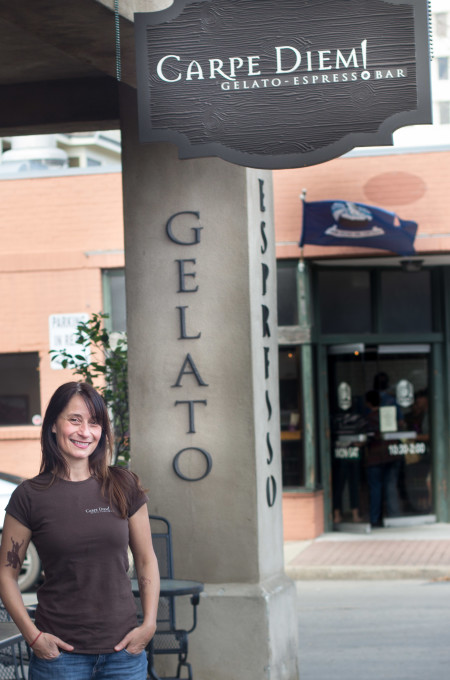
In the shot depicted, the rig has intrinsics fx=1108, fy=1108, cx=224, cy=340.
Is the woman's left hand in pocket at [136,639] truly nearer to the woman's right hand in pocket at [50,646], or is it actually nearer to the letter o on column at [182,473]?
the woman's right hand in pocket at [50,646]

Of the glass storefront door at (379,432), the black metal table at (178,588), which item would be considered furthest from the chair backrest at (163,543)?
the glass storefront door at (379,432)

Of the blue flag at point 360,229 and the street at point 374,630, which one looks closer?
the street at point 374,630

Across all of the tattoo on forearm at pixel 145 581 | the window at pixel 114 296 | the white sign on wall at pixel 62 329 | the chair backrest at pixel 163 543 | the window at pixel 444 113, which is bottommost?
the chair backrest at pixel 163 543

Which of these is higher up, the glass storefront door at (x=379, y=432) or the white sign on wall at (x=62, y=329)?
the white sign on wall at (x=62, y=329)

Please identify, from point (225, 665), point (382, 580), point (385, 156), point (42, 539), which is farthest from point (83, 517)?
point (385, 156)

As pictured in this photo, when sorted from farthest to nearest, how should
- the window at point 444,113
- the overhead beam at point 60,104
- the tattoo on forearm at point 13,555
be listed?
1. the window at point 444,113
2. the overhead beam at point 60,104
3. the tattoo on forearm at point 13,555

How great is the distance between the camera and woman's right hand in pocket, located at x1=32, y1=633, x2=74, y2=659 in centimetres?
353

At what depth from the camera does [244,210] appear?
6.39m

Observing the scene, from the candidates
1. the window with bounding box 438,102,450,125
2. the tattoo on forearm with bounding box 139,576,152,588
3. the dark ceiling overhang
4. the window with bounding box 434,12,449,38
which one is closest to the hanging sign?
the dark ceiling overhang

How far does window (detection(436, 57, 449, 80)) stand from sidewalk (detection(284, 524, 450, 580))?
76.0 metres

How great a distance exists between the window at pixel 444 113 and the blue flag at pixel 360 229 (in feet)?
251

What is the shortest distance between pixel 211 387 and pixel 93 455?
8.60ft

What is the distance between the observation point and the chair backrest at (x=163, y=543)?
6207mm

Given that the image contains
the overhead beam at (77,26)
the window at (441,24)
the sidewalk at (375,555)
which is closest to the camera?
the overhead beam at (77,26)
